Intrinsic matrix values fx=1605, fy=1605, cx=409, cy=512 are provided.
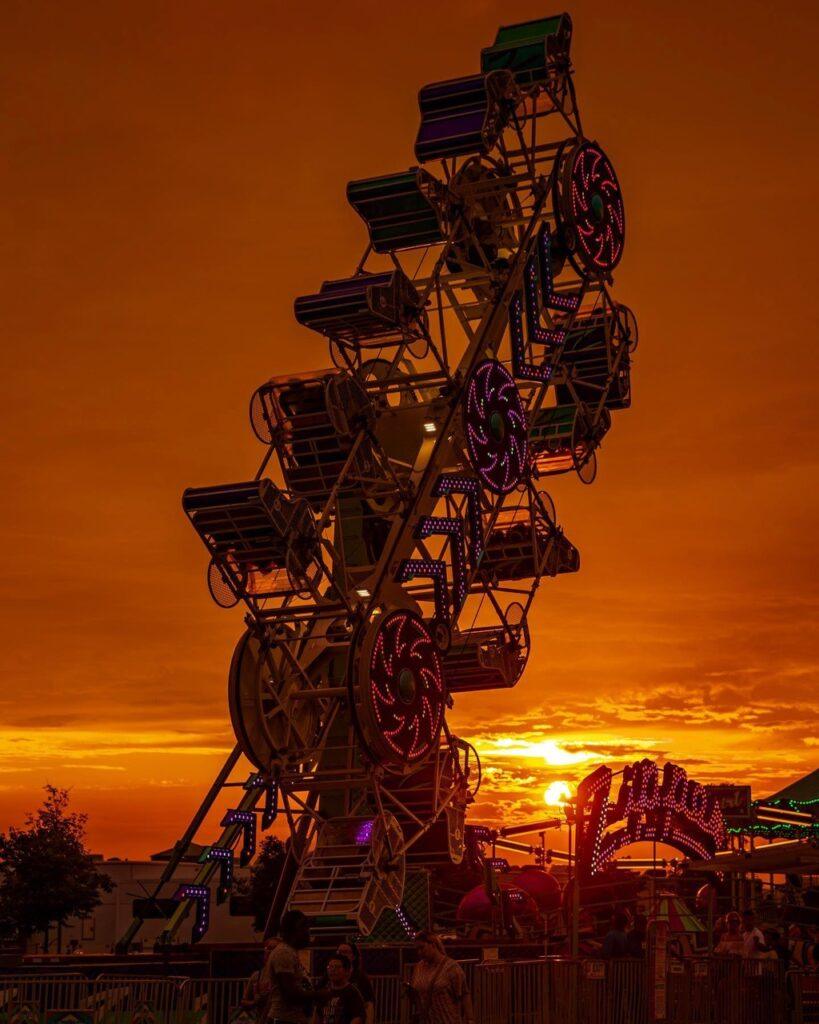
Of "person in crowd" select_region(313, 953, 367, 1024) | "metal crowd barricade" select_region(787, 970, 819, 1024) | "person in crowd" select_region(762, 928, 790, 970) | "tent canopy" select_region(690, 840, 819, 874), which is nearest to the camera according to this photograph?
"person in crowd" select_region(313, 953, 367, 1024)

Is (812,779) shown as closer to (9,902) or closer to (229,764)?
(229,764)

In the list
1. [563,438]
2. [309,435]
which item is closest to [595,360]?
[563,438]

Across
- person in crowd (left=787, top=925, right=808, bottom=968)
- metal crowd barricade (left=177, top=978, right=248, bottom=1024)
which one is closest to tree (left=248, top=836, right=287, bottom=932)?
person in crowd (left=787, top=925, right=808, bottom=968)

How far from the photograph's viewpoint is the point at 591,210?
38.6 m

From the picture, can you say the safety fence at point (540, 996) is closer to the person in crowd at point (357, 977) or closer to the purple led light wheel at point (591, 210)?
the person in crowd at point (357, 977)

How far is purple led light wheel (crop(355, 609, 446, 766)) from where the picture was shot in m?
29.7

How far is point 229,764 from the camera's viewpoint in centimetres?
3344

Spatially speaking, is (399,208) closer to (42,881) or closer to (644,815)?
(644,815)

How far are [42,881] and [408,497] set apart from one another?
185 feet

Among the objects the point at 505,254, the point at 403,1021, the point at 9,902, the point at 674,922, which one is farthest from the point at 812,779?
the point at 9,902

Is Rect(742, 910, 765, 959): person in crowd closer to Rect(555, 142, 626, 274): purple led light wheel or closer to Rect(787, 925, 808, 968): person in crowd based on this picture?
Rect(787, 925, 808, 968): person in crowd

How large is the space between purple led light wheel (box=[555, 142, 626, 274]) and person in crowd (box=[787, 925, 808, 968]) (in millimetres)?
16375

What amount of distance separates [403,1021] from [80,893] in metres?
63.7

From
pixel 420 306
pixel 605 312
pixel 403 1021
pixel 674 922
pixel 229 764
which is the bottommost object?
pixel 403 1021
